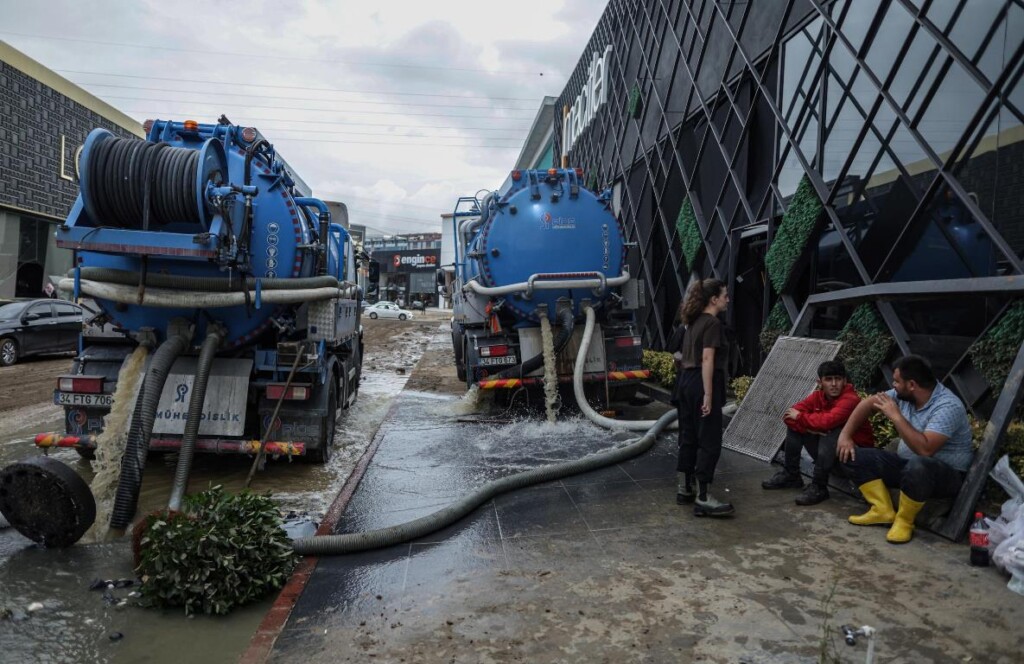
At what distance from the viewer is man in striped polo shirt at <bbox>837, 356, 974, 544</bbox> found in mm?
4293

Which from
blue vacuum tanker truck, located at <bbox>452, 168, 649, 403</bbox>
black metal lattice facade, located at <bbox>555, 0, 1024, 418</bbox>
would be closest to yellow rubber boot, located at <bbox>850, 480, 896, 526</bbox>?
black metal lattice facade, located at <bbox>555, 0, 1024, 418</bbox>

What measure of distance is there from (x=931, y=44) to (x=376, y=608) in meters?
6.72

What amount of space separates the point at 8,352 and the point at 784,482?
51.2 feet

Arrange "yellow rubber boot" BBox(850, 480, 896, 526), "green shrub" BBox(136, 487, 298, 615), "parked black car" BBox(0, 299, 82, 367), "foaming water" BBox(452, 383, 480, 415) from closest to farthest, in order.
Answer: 1. "green shrub" BBox(136, 487, 298, 615)
2. "yellow rubber boot" BBox(850, 480, 896, 526)
3. "foaming water" BBox(452, 383, 480, 415)
4. "parked black car" BBox(0, 299, 82, 367)

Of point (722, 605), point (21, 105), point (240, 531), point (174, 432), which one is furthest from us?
point (21, 105)

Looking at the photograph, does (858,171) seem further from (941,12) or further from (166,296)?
(166,296)

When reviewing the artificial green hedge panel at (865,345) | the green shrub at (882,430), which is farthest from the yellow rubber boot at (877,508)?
the artificial green hedge panel at (865,345)

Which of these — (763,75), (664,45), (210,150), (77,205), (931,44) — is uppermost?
(664,45)

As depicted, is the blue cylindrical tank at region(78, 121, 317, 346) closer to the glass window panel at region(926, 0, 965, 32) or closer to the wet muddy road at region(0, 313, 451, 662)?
the wet muddy road at region(0, 313, 451, 662)

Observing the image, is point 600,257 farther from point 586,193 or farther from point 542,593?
point 542,593

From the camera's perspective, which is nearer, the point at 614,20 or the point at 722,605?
the point at 722,605

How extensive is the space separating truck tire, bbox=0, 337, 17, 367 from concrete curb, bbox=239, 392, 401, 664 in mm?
12282

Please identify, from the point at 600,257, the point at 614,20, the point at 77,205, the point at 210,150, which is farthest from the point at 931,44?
the point at 614,20

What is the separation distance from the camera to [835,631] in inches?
129
